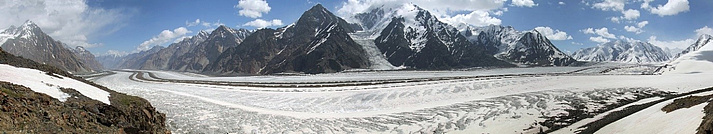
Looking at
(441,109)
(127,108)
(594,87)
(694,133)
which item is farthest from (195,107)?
(594,87)

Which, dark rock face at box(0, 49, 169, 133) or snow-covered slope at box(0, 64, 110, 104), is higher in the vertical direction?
snow-covered slope at box(0, 64, 110, 104)

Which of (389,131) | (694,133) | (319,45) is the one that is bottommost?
(389,131)

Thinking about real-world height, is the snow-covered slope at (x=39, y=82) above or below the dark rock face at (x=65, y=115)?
above

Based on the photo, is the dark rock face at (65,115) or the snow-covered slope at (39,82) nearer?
the dark rock face at (65,115)

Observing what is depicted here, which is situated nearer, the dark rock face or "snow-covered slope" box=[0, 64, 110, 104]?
the dark rock face

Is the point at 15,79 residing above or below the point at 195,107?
above

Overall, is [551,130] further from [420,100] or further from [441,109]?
[420,100]

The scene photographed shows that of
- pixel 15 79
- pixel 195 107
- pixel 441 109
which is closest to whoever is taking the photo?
pixel 15 79

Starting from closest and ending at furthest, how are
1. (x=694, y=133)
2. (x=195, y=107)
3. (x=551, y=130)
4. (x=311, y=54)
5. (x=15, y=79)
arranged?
1. (x=694, y=133)
2. (x=15, y=79)
3. (x=551, y=130)
4. (x=195, y=107)
5. (x=311, y=54)
